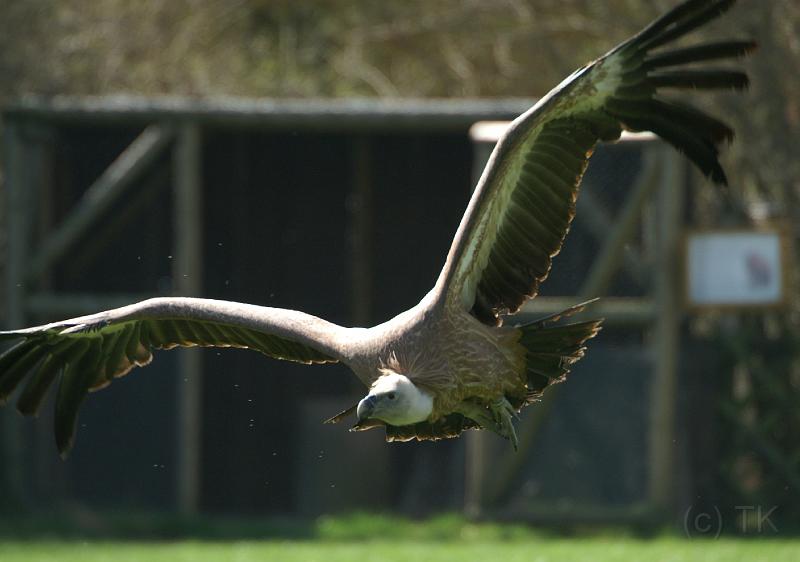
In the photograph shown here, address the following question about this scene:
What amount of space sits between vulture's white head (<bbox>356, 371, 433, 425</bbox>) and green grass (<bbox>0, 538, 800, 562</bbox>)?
277cm

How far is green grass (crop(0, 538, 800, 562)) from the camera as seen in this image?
8.42 metres

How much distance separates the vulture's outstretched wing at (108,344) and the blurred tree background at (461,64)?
4454 mm

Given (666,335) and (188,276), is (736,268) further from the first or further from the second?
(188,276)

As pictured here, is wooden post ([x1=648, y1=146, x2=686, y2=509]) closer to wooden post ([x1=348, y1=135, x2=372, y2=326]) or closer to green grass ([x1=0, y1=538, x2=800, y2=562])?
green grass ([x1=0, y1=538, x2=800, y2=562])

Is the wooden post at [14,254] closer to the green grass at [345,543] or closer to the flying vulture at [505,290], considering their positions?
the green grass at [345,543]

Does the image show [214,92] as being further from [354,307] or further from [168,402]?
[168,402]

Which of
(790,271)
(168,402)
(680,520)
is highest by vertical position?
(790,271)

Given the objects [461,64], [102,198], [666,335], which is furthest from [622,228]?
[461,64]

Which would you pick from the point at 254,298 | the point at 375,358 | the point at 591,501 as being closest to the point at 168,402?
the point at 254,298

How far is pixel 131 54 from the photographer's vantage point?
1317 centimetres

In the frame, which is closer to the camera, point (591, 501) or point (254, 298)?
point (591, 501)

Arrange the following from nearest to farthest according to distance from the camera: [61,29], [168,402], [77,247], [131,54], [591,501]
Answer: [591,501] < [168,402] < [77,247] < [61,29] < [131,54]

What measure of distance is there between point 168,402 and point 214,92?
3580 mm

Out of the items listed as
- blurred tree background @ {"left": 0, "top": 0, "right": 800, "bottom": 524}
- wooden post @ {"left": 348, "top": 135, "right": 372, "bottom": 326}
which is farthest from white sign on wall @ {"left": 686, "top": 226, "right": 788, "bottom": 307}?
wooden post @ {"left": 348, "top": 135, "right": 372, "bottom": 326}
